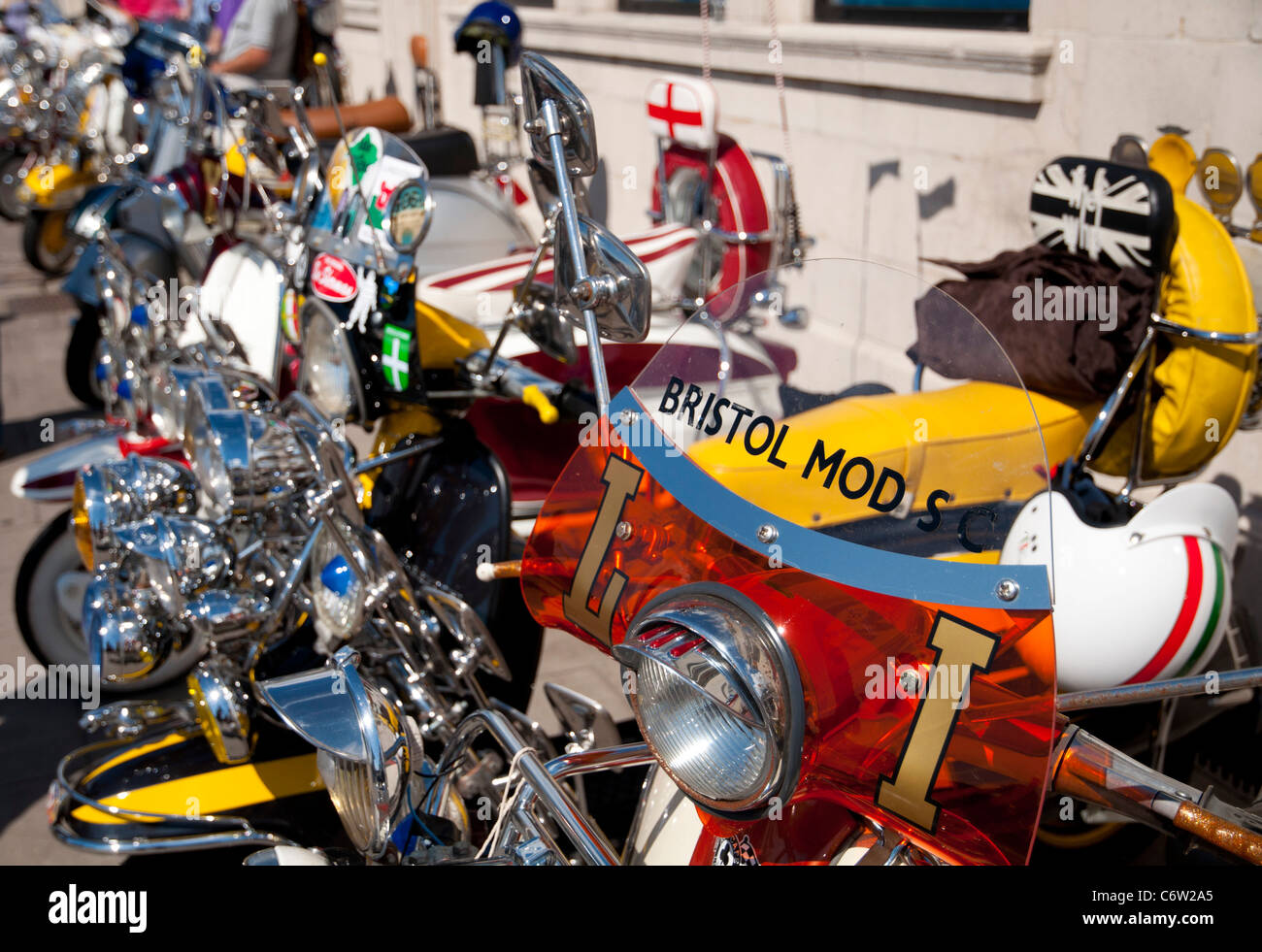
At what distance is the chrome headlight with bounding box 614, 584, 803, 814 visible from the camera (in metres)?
1.12

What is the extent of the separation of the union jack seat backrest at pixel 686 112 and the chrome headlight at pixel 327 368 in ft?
8.74

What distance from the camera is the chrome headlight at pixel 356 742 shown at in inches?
62.7

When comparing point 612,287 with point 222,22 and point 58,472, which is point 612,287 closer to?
point 58,472

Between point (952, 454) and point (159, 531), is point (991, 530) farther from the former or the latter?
point (159, 531)

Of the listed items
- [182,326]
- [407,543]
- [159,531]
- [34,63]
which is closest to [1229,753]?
[407,543]

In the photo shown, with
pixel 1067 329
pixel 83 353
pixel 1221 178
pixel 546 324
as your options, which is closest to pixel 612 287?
pixel 546 324

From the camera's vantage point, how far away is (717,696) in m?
1.11

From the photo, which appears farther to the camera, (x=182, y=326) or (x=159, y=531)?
(x=182, y=326)

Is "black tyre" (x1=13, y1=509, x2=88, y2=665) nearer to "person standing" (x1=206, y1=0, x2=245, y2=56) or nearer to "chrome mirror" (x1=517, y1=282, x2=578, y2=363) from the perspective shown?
"chrome mirror" (x1=517, y1=282, x2=578, y2=363)

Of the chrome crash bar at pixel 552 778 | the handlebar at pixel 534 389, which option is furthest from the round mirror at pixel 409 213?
the chrome crash bar at pixel 552 778

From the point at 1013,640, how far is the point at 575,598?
60cm

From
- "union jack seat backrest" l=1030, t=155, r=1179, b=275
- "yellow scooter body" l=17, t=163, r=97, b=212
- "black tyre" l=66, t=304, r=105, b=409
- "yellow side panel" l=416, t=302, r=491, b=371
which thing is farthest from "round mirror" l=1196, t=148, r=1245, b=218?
"yellow scooter body" l=17, t=163, r=97, b=212

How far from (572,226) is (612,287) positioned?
0.11 meters
